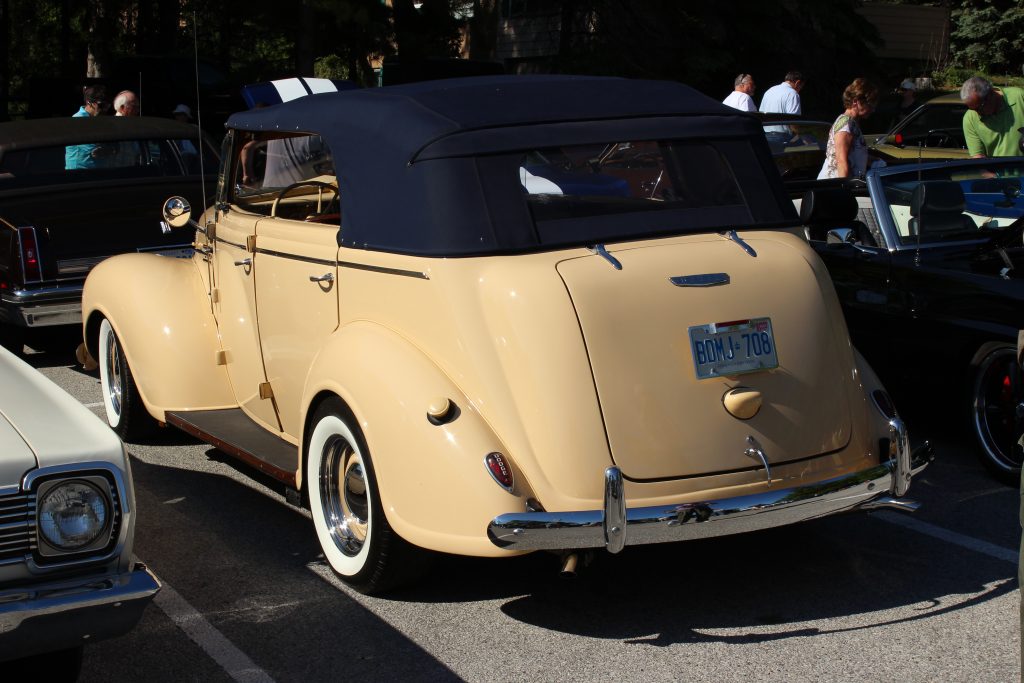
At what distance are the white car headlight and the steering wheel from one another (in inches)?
93.9

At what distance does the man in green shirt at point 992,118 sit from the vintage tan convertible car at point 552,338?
5.75 meters

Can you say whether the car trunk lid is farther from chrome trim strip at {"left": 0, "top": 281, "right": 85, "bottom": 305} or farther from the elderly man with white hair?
the elderly man with white hair

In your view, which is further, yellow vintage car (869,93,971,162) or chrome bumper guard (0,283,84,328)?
yellow vintage car (869,93,971,162)

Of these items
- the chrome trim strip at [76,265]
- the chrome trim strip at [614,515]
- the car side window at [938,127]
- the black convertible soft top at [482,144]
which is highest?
the black convertible soft top at [482,144]

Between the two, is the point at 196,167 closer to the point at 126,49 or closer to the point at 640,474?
the point at 640,474

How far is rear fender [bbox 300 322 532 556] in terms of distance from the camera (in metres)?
4.08

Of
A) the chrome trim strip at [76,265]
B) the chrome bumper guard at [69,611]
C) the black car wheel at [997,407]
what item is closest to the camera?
the chrome bumper guard at [69,611]

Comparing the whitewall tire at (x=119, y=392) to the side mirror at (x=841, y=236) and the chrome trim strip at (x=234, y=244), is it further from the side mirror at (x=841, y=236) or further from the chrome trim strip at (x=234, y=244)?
the side mirror at (x=841, y=236)

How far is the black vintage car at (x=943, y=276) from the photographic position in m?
5.94

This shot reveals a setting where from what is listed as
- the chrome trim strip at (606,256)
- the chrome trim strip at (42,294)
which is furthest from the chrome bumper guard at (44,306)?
the chrome trim strip at (606,256)

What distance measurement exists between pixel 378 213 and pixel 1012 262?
10.8ft

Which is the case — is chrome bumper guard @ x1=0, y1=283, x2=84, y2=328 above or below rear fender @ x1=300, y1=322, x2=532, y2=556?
below

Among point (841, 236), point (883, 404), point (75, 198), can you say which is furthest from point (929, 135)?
point (883, 404)

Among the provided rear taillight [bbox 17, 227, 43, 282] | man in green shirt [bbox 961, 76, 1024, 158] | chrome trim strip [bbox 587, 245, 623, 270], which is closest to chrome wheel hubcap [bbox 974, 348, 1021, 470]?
chrome trim strip [bbox 587, 245, 623, 270]
